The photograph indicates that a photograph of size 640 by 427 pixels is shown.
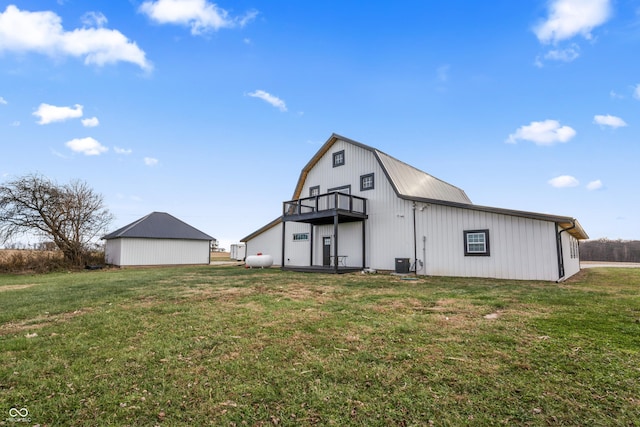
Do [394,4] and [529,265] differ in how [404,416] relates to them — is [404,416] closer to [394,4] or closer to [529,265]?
[529,265]

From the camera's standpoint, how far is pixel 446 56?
14656 mm

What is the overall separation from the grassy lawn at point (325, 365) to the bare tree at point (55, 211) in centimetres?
2032

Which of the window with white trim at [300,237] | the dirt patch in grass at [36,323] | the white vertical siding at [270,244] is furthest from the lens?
the white vertical siding at [270,244]

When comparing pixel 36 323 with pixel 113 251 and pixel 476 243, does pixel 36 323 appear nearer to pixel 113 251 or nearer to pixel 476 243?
pixel 476 243

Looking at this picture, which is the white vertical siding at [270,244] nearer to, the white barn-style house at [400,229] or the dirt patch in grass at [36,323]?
the white barn-style house at [400,229]

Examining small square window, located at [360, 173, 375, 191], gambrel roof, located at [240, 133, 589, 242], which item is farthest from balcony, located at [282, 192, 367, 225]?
gambrel roof, located at [240, 133, 589, 242]

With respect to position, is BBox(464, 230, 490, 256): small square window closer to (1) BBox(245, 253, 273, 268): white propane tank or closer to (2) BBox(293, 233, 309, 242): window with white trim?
(2) BBox(293, 233, 309, 242): window with white trim

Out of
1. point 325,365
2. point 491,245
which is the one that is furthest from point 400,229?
point 325,365

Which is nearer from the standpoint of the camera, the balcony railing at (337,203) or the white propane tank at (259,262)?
the balcony railing at (337,203)

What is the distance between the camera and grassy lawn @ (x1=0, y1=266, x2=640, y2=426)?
246 cm

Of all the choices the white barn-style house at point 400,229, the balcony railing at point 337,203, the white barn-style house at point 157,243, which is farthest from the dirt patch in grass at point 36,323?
the white barn-style house at point 157,243

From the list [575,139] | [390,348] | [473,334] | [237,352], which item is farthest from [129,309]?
[575,139]

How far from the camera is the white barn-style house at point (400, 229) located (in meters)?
11.7

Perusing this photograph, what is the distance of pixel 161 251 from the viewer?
83.6 ft
